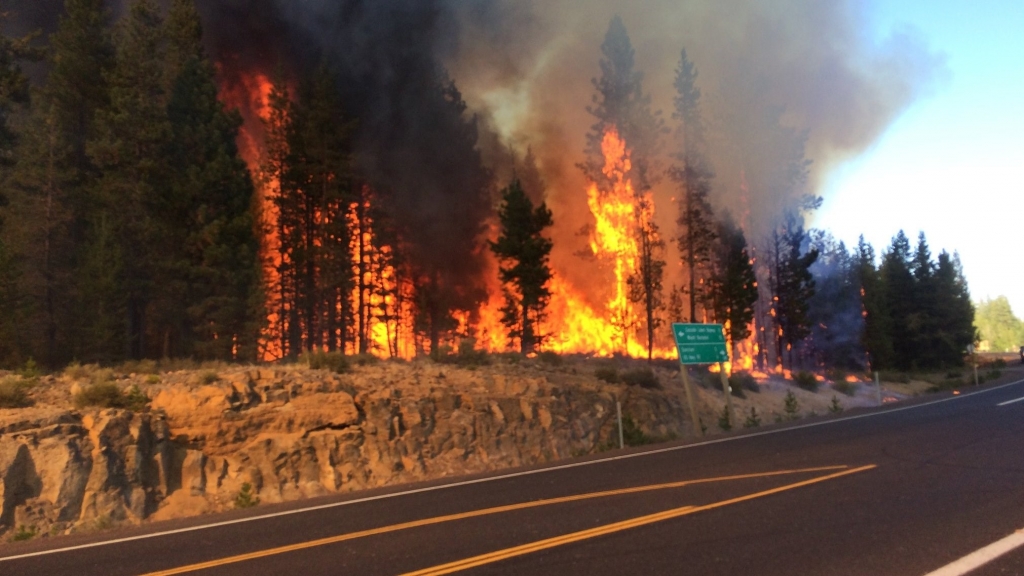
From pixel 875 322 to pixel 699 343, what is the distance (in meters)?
57.3

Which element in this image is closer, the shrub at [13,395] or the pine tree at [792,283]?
the shrub at [13,395]

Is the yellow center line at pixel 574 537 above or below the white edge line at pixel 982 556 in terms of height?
above

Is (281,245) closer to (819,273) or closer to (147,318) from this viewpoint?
(147,318)

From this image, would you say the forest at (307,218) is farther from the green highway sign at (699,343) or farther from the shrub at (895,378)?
the green highway sign at (699,343)

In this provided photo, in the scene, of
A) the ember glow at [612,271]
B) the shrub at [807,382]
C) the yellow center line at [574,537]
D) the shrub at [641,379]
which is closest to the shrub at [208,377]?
the yellow center line at [574,537]

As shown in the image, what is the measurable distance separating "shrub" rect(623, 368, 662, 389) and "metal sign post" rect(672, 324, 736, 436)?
682 cm

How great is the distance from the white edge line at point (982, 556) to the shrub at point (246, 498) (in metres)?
12.4

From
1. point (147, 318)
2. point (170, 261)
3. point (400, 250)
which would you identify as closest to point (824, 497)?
point (170, 261)

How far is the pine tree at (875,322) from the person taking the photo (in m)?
69.8

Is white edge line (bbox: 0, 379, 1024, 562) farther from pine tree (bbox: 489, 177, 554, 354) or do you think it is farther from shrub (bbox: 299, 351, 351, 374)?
pine tree (bbox: 489, 177, 554, 354)

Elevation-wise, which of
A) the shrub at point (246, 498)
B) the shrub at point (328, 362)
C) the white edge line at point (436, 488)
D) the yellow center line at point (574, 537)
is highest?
the shrub at point (328, 362)

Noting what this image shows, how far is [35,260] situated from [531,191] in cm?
3856

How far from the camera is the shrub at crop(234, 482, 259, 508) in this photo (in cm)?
1466

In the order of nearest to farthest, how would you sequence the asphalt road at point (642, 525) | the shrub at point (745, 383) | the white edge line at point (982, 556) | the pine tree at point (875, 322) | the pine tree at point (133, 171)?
the white edge line at point (982, 556), the asphalt road at point (642, 525), the pine tree at point (133, 171), the shrub at point (745, 383), the pine tree at point (875, 322)
